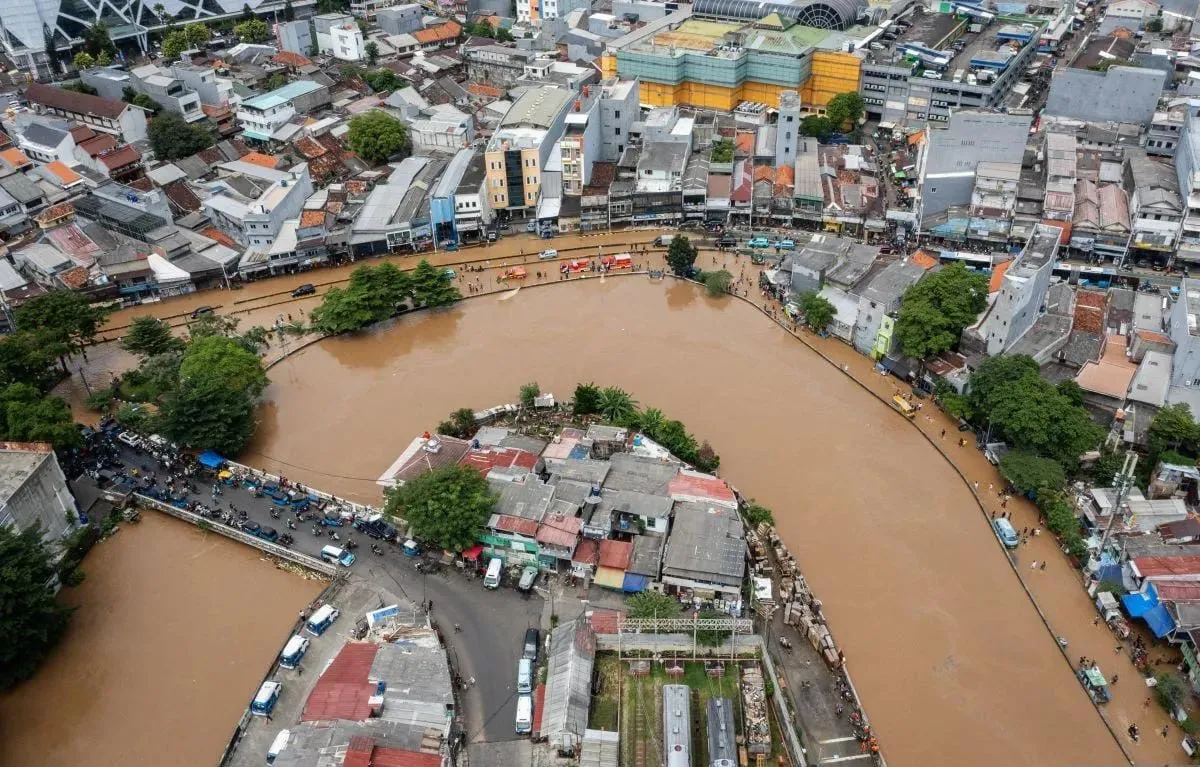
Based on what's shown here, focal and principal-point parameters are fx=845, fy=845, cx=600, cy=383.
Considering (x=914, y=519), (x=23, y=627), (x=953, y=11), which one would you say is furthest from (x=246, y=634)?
(x=953, y=11)

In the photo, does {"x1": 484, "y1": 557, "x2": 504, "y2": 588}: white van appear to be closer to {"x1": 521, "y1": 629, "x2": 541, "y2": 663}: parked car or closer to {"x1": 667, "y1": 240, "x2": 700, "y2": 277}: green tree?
{"x1": 521, "y1": 629, "x2": 541, "y2": 663}: parked car

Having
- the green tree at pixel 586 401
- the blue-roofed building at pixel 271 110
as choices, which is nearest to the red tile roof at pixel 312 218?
the blue-roofed building at pixel 271 110

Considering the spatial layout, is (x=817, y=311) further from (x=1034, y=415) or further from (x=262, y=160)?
(x=262, y=160)

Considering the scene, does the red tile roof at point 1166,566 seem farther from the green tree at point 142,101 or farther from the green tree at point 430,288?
the green tree at point 142,101

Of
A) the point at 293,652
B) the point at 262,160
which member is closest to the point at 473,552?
the point at 293,652

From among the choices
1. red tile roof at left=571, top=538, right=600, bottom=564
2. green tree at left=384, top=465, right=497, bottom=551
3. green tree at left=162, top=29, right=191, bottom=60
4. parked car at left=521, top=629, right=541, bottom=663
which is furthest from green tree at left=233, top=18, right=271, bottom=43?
parked car at left=521, top=629, right=541, bottom=663

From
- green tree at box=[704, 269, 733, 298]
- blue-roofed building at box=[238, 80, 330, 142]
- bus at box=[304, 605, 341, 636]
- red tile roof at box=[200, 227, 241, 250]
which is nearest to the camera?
bus at box=[304, 605, 341, 636]
